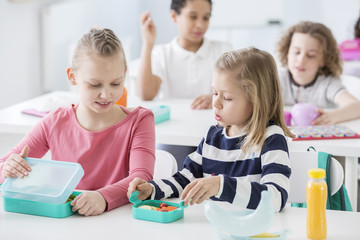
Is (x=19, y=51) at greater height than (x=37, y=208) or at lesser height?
greater

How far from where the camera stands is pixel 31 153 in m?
1.59

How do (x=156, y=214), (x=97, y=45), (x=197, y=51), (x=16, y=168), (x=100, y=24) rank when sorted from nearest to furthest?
(x=156, y=214)
(x=16, y=168)
(x=97, y=45)
(x=197, y=51)
(x=100, y=24)

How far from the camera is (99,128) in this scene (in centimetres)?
157

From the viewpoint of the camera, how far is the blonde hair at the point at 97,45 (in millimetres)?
1486

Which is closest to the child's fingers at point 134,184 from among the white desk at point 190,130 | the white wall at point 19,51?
the white desk at point 190,130

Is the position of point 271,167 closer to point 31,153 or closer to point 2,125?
point 31,153

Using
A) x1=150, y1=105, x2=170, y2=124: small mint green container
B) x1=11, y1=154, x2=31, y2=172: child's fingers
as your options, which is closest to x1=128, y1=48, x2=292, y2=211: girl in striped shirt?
x1=11, y1=154, x2=31, y2=172: child's fingers

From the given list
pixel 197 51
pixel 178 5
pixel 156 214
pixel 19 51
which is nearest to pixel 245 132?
pixel 156 214

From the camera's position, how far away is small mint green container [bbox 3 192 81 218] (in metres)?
1.29

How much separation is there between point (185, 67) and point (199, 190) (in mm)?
1645

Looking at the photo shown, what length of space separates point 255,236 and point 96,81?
59 centimetres

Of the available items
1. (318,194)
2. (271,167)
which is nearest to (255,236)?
(318,194)

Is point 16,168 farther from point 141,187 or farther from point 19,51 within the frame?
point 19,51

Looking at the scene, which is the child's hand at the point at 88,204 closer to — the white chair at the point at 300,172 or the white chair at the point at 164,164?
the white chair at the point at 164,164
